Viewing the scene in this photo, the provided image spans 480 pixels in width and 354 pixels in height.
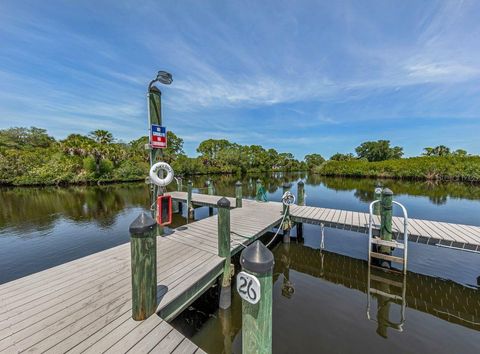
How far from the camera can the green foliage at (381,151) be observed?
166 feet

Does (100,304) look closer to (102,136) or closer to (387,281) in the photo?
(387,281)

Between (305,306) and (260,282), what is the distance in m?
3.02

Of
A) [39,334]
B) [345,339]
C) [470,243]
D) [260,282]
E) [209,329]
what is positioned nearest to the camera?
[260,282]

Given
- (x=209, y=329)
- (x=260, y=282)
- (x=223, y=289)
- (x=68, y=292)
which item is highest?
(x=260, y=282)

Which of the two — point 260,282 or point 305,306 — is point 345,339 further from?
point 260,282

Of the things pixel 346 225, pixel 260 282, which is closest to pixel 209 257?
pixel 260 282

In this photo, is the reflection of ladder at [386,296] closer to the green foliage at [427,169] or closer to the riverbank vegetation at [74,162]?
the riverbank vegetation at [74,162]

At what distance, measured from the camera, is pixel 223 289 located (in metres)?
3.62

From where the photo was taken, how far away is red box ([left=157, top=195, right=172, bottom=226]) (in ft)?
13.1

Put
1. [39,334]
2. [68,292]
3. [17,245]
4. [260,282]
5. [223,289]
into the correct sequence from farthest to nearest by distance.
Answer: [17,245] < [223,289] < [68,292] < [39,334] < [260,282]

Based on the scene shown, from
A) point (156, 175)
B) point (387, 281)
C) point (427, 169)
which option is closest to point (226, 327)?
point (156, 175)

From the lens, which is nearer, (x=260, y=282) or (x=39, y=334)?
(x=260, y=282)

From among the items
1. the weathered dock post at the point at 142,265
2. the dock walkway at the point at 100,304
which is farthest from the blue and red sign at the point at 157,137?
the weathered dock post at the point at 142,265

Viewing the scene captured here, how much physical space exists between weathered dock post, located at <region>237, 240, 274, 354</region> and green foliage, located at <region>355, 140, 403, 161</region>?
6061cm
